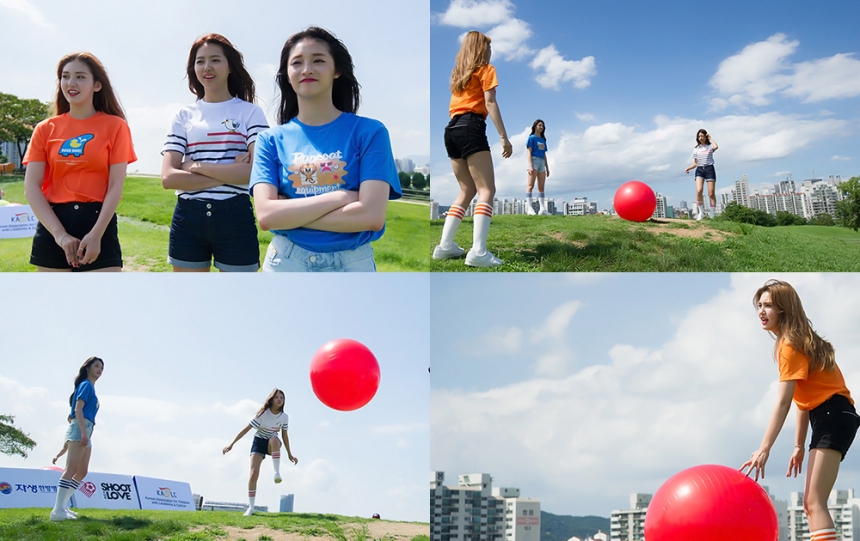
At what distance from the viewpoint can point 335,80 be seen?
4.46m

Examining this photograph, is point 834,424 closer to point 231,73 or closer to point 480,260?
point 480,260

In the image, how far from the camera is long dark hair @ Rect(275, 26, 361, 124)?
4.32m

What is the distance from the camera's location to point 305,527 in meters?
7.14

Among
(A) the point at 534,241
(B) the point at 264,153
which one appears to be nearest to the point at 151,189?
(A) the point at 534,241

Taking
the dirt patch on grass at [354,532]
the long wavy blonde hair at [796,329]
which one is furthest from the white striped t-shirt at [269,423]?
the long wavy blonde hair at [796,329]

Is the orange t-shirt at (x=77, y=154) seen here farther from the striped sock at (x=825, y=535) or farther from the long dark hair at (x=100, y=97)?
the striped sock at (x=825, y=535)

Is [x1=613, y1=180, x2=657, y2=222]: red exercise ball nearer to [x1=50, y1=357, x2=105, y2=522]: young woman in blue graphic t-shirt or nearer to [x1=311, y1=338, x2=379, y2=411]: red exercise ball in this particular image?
[x1=311, y1=338, x2=379, y2=411]: red exercise ball

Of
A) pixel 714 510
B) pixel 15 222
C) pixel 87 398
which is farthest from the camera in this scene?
pixel 15 222

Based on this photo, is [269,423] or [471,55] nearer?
[471,55]

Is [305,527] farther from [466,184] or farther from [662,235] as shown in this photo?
[662,235]

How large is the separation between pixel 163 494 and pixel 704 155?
11626 millimetres

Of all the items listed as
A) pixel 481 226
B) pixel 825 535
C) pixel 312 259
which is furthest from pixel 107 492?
pixel 825 535

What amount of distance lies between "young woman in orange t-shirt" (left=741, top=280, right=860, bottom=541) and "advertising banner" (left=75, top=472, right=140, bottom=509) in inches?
365

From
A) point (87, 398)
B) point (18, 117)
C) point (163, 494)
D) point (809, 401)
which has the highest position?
point (18, 117)
